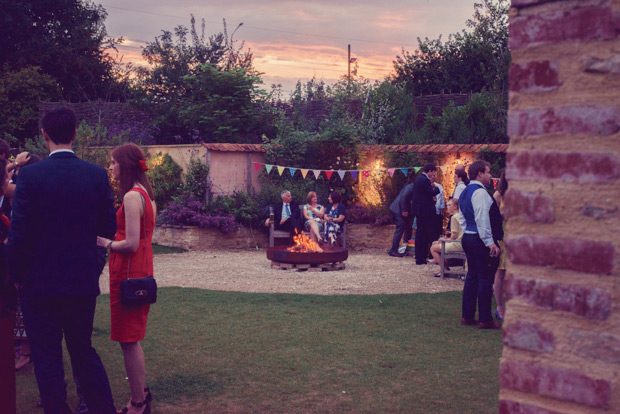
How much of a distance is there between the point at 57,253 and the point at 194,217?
1124 centimetres

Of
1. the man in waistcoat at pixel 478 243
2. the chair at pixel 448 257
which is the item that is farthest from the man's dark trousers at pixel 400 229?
the man in waistcoat at pixel 478 243

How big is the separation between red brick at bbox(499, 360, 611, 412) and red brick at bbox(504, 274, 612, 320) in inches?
6.1

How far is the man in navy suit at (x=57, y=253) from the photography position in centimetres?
356

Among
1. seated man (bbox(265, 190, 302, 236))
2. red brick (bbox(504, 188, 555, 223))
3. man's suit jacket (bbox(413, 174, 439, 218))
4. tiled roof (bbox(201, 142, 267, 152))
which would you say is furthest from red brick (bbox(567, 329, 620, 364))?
tiled roof (bbox(201, 142, 267, 152))

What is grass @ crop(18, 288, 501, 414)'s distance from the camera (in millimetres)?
4801

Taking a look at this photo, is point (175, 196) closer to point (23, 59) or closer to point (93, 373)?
point (93, 373)

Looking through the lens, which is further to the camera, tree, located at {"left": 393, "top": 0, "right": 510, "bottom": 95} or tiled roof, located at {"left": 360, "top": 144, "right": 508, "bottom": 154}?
tree, located at {"left": 393, "top": 0, "right": 510, "bottom": 95}

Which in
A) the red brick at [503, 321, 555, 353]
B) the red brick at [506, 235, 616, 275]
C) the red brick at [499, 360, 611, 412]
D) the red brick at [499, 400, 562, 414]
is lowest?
the red brick at [499, 400, 562, 414]

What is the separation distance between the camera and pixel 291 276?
11.2m

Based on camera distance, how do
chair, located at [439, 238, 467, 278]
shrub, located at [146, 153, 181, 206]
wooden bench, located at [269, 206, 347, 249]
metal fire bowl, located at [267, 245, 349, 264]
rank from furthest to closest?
shrub, located at [146, 153, 181, 206] → wooden bench, located at [269, 206, 347, 249] → metal fire bowl, located at [267, 245, 349, 264] → chair, located at [439, 238, 467, 278]

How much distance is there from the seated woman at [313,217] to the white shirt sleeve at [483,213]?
721cm

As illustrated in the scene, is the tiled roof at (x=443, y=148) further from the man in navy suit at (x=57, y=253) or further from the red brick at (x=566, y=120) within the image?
the red brick at (x=566, y=120)

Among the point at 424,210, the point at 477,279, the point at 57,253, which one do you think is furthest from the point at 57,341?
the point at 424,210

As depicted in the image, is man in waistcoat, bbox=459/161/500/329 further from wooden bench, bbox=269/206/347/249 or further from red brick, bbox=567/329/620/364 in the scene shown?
wooden bench, bbox=269/206/347/249
